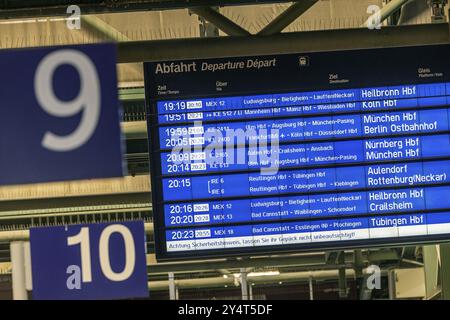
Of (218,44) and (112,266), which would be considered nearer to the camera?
(112,266)

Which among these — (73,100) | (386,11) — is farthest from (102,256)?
(386,11)

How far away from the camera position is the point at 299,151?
9.06m

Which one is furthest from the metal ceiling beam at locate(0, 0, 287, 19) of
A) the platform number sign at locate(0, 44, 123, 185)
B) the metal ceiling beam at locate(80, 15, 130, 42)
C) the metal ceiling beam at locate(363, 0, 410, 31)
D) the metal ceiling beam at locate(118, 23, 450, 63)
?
the platform number sign at locate(0, 44, 123, 185)

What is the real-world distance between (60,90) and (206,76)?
2.45 meters

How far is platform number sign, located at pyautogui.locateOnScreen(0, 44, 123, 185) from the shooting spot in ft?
22.0

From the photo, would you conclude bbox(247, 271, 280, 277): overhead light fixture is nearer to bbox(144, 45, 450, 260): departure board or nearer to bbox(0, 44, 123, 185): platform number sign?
bbox(144, 45, 450, 260): departure board

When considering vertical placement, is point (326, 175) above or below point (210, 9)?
below

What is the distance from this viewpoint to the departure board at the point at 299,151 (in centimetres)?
891

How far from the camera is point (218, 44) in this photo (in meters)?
9.48

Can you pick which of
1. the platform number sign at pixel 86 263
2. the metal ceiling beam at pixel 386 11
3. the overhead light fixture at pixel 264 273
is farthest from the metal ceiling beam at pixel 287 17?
the overhead light fixture at pixel 264 273

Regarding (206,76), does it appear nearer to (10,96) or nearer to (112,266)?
(112,266)
